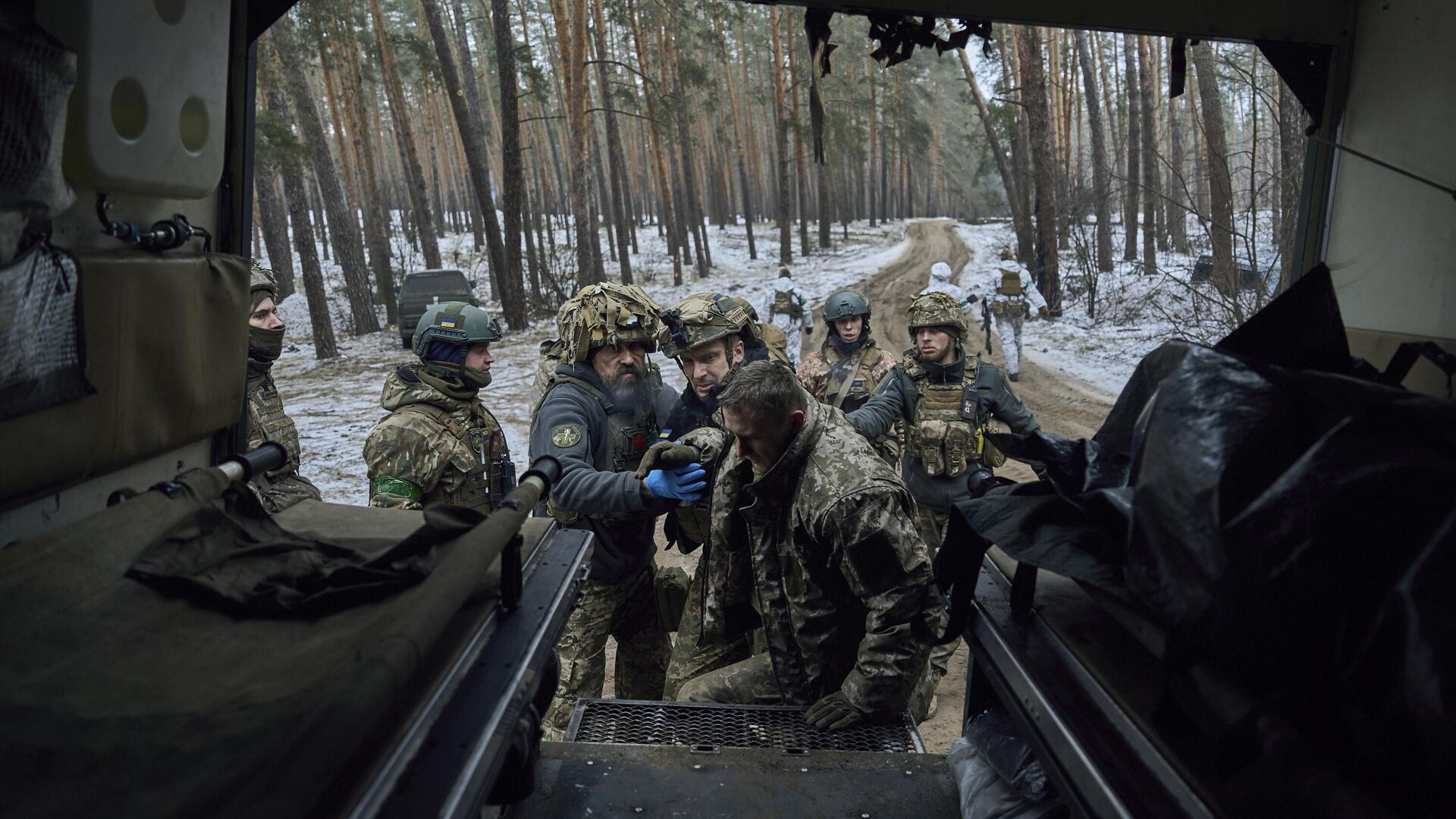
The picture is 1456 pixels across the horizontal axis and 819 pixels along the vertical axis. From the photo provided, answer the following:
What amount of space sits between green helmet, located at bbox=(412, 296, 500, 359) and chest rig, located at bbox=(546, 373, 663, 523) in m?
0.61

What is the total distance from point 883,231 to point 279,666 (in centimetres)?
4352

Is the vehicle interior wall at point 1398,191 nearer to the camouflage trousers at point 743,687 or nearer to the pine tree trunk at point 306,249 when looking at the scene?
the camouflage trousers at point 743,687

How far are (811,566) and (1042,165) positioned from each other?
16200 millimetres

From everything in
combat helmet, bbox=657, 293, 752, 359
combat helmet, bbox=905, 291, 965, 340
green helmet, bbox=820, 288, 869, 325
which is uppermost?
combat helmet, bbox=657, 293, 752, 359

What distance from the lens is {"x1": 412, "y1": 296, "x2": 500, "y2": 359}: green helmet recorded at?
186 inches

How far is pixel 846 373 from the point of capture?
287 inches

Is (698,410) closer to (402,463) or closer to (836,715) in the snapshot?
(402,463)

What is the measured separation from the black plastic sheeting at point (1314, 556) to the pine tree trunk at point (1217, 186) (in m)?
9.46

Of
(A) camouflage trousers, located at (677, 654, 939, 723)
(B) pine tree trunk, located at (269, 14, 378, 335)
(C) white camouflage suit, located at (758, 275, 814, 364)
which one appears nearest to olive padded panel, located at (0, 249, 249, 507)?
(A) camouflage trousers, located at (677, 654, 939, 723)

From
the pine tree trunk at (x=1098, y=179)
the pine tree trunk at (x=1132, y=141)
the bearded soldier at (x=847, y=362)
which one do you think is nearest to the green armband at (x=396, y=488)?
the bearded soldier at (x=847, y=362)

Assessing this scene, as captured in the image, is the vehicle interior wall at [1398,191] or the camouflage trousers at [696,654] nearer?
the vehicle interior wall at [1398,191]

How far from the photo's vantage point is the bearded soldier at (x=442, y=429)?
4.45 metres

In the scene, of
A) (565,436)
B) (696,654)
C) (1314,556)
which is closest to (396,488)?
(565,436)

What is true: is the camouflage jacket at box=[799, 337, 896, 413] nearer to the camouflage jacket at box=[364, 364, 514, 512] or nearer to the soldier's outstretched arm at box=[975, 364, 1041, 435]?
the soldier's outstretched arm at box=[975, 364, 1041, 435]
